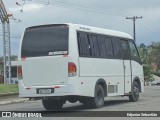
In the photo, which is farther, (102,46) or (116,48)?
(116,48)

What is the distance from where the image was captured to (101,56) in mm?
19469

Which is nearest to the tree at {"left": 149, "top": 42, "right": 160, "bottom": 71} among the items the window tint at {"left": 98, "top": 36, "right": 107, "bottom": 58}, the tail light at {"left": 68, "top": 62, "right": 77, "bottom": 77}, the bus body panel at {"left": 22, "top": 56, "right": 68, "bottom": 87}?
the window tint at {"left": 98, "top": 36, "right": 107, "bottom": 58}

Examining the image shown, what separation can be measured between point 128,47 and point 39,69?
6.07 metres

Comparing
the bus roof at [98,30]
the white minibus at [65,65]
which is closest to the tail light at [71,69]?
the white minibus at [65,65]

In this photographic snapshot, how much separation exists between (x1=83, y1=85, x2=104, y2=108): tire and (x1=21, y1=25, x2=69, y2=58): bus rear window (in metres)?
2.35

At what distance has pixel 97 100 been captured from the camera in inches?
741

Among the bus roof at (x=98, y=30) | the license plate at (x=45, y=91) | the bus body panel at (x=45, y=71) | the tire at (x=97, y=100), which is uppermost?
the bus roof at (x=98, y=30)

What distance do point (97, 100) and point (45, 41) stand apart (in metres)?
3.11

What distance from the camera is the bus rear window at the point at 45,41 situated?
1758 cm

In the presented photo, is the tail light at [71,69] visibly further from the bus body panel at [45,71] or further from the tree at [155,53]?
the tree at [155,53]

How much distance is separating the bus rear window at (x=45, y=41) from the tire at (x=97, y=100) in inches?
92.6

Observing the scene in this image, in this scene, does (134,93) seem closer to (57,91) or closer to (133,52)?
(133,52)

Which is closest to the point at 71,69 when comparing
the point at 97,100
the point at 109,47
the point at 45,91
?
the point at 45,91

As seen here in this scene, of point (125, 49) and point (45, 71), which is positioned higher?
point (125, 49)
